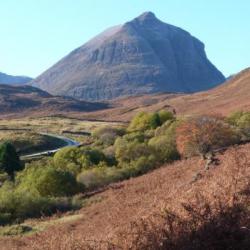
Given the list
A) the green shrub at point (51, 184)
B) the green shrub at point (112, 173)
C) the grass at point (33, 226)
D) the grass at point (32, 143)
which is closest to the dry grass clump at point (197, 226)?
the grass at point (33, 226)

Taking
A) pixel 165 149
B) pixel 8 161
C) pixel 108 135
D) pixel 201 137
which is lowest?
pixel 8 161

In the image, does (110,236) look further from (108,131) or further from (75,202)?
(108,131)

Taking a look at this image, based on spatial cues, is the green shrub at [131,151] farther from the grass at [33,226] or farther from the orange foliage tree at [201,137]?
the grass at [33,226]

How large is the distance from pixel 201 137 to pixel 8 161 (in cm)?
2121

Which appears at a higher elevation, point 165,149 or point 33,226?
point 165,149

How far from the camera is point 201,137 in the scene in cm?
4722

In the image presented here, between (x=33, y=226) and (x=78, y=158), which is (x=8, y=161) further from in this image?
(x=33, y=226)

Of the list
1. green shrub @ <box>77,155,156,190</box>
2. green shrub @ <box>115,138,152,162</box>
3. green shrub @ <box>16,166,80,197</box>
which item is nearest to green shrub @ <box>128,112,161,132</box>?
green shrub @ <box>115,138,152,162</box>

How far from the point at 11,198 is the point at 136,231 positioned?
980 inches

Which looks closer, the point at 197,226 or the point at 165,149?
the point at 197,226

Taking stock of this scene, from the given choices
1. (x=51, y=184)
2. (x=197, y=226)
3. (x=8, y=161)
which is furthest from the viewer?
(x=8, y=161)

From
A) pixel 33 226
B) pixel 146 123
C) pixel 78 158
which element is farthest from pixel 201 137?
pixel 146 123

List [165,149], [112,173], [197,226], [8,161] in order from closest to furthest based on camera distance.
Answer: [197,226]
[112,173]
[165,149]
[8,161]

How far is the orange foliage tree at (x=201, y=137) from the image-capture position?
4691 centimetres
